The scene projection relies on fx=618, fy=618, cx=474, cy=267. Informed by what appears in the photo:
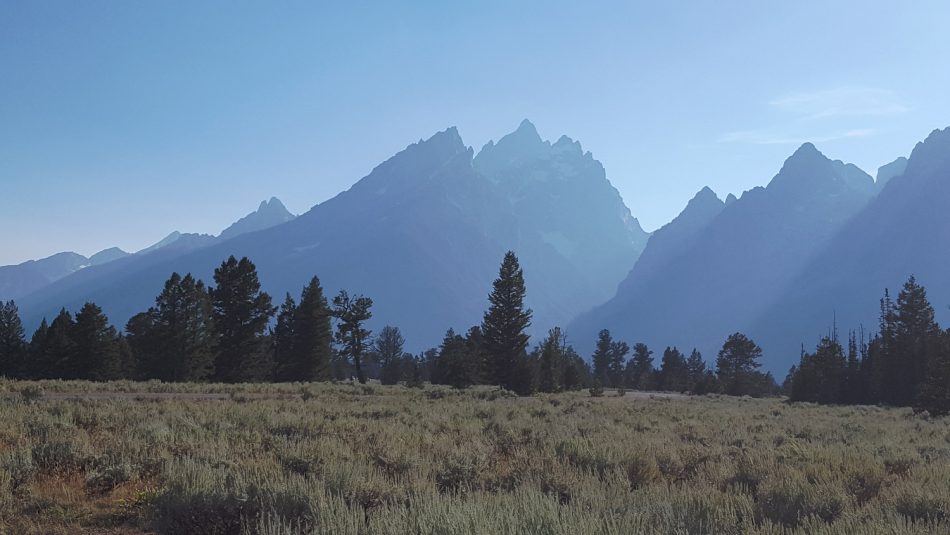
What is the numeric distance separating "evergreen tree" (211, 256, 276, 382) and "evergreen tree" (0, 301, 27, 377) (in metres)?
18.1

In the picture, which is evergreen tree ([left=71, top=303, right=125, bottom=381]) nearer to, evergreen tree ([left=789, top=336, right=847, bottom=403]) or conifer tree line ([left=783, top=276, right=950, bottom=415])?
evergreen tree ([left=789, top=336, right=847, bottom=403])

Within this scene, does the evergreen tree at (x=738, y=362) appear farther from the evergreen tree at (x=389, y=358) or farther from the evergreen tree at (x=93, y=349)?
the evergreen tree at (x=93, y=349)

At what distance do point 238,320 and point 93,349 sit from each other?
12179 mm

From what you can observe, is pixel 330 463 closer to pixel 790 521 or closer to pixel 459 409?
pixel 790 521

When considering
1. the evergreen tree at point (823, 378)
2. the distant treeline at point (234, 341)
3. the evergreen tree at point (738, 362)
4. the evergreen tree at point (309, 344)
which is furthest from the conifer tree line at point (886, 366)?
the evergreen tree at point (309, 344)

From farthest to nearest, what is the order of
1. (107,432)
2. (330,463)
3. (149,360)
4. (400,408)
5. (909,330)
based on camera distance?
1. (909,330)
2. (149,360)
3. (400,408)
4. (107,432)
5. (330,463)

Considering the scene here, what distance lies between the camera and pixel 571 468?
9.25 metres

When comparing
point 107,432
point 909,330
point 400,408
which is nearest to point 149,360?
point 400,408

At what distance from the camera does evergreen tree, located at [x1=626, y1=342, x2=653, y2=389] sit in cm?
10906

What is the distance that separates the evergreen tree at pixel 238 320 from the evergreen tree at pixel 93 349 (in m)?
9.02

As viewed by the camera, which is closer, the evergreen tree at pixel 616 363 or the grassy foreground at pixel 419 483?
the grassy foreground at pixel 419 483

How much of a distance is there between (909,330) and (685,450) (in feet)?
243

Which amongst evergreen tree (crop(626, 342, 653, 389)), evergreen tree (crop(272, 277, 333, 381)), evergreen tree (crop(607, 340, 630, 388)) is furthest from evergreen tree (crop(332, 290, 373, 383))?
evergreen tree (crop(607, 340, 630, 388))

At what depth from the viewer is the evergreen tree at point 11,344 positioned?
58719mm
